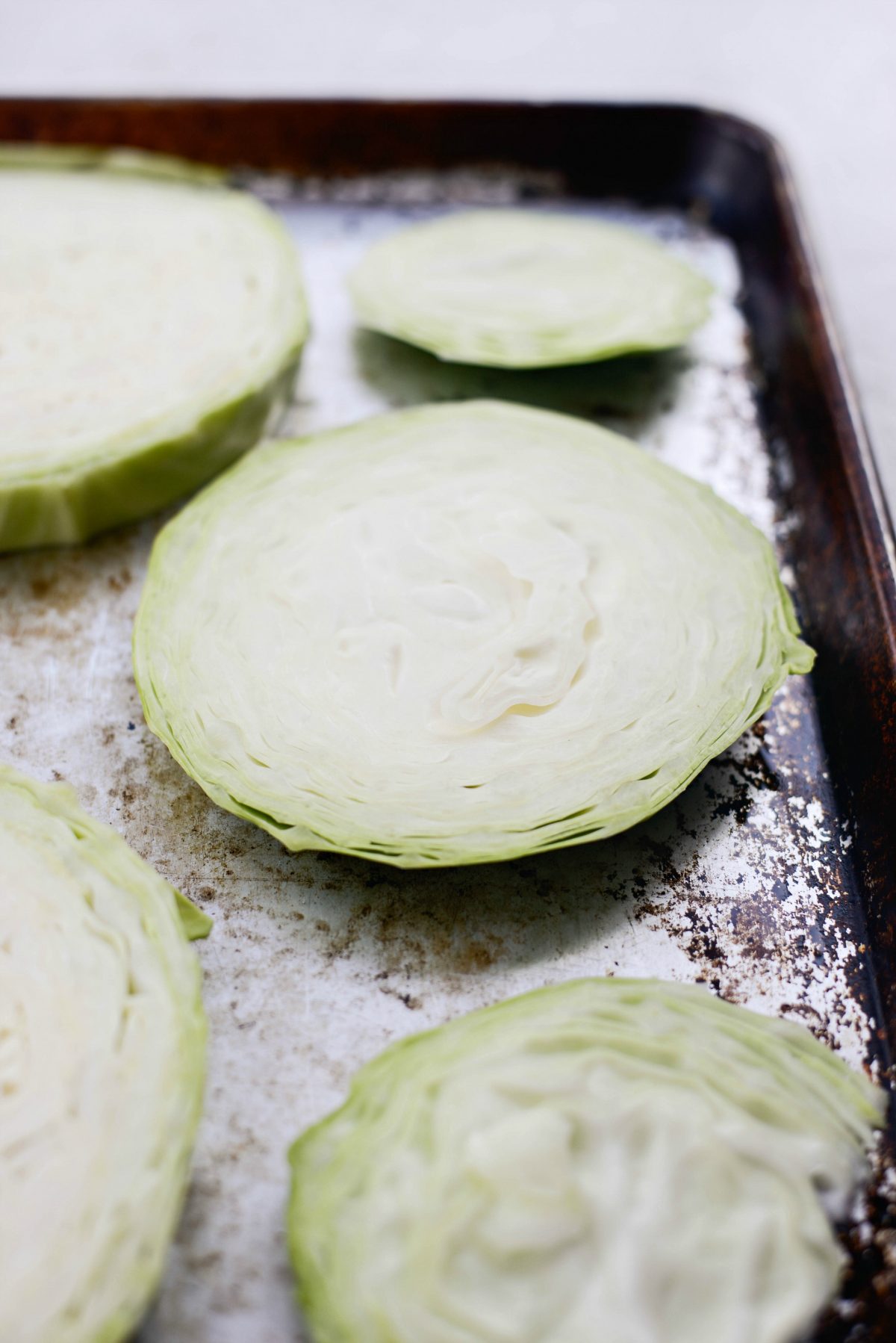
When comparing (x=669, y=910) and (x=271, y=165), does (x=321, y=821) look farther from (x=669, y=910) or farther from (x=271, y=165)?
(x=271, y=165)

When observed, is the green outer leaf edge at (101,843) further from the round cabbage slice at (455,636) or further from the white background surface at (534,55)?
the white background surface at (534,55)

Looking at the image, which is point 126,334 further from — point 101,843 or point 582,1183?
point 582,1183

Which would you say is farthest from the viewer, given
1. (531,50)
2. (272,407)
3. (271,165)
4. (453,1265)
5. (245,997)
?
(531,50)

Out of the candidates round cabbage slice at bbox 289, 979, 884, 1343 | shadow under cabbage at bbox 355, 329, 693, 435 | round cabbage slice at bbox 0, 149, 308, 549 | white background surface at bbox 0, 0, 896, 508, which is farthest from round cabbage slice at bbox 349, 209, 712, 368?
round cabbage slice at bbox 289, 979, 884, 1343

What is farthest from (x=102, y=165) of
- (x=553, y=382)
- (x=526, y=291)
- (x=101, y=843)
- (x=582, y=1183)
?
(x=582, y=1183)

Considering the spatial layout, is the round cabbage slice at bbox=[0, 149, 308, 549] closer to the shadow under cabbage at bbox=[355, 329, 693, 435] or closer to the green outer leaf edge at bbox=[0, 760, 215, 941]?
the shadow under cabbage at bbox=[355, 329, 693, 435]

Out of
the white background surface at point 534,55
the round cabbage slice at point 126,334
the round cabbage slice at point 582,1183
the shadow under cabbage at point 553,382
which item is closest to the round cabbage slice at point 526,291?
the shadow under cabbage at point 553,382

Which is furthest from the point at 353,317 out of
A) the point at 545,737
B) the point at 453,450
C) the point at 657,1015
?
the point at 657,1015
